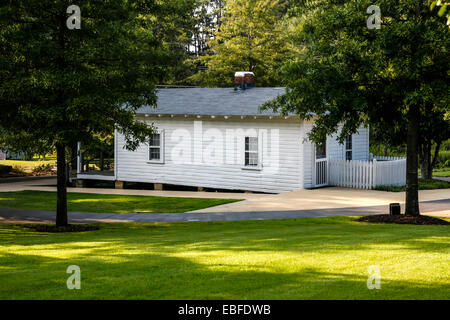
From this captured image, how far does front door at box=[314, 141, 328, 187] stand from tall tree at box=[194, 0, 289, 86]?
56.0ft

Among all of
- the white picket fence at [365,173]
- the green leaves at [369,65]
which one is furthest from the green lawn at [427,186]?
the green leaves at [369,65]

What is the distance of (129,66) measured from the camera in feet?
55.1

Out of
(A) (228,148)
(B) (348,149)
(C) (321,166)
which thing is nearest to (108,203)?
→ (A) (228,148)

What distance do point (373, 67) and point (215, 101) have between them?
50.2ft

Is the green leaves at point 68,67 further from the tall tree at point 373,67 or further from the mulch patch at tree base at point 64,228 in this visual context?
the tall tree at point 373,67

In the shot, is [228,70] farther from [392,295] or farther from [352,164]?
[392,295]

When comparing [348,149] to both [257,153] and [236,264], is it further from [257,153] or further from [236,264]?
[236,264]

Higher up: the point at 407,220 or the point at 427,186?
the point at 427,186

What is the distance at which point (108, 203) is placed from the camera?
2452 cm

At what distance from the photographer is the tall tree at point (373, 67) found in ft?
49.5

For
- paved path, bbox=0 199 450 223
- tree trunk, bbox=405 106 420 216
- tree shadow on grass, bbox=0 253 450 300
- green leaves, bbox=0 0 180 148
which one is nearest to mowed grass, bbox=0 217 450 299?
tree shadow on grass, bbox=0 253 450 300

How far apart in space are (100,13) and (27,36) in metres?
2.14

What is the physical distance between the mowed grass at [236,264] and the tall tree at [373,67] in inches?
131

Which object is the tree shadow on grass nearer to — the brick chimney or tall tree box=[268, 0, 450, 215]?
tall tree box=[268, 0, 450, 215]
